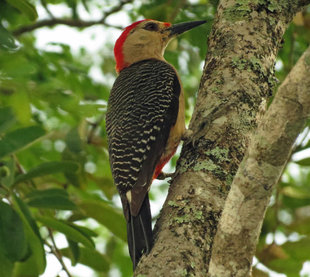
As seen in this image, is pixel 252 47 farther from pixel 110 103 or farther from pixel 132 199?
pixel 110 103

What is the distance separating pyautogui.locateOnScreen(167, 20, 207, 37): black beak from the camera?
14.9 feet

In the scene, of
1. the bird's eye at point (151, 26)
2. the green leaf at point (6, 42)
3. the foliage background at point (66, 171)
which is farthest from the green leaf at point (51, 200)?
the bird's eye at point (151, 26)

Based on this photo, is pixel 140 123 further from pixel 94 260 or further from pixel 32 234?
pixel 32 234

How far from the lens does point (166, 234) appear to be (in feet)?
8.34

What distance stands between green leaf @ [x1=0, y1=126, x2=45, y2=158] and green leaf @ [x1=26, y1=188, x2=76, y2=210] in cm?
28

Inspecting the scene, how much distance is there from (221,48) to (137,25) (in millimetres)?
2189

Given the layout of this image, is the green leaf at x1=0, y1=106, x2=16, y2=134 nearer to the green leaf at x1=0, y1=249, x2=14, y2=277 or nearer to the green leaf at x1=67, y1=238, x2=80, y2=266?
the green leaf at x1=0, y1=249, x2=14, y2=277

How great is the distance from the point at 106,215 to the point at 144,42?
2.41 meters

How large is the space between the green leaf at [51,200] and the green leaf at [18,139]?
0.28 m

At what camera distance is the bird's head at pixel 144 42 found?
17.2 feet

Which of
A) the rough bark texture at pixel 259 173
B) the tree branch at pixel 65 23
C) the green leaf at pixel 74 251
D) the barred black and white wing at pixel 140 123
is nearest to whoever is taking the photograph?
the rough bark texture at pixel 259 173

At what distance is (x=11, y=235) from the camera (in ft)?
8.17

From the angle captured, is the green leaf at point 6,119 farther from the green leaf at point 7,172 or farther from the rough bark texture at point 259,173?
the rough bark texture at point 259,173

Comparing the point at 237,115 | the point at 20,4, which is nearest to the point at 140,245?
the point at 237,115
